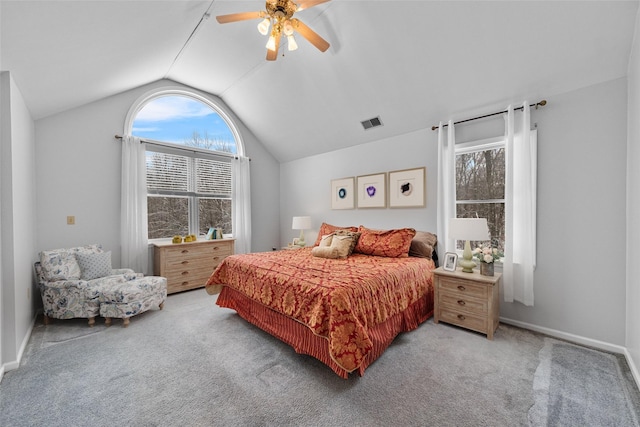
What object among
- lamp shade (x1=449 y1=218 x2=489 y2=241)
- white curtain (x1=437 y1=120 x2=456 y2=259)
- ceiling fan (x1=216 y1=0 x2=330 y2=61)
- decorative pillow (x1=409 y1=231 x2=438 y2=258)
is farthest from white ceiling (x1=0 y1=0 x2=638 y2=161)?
decorative pillow (x1=409 y1=231 x2=438 y2=258)

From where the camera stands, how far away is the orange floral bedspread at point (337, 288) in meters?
1.81

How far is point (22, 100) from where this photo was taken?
249cm

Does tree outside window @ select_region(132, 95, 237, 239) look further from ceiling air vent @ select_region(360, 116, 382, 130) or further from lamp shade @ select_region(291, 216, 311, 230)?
ceiling air vent @ select_region(360, 116, 382, 130)

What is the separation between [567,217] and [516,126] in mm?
1051

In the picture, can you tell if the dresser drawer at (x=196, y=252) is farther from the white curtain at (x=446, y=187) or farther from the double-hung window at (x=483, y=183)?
the double-hung window at (x=483, y=183)

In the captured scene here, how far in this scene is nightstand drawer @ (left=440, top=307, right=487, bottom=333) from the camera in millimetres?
2463

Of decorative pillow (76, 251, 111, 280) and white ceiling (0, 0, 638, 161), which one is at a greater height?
white ceiling (0, 0, 638, 161)

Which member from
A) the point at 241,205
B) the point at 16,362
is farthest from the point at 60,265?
the point at 241,205

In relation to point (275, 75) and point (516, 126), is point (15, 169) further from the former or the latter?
point (516, 126)

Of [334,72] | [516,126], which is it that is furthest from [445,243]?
[334,72]

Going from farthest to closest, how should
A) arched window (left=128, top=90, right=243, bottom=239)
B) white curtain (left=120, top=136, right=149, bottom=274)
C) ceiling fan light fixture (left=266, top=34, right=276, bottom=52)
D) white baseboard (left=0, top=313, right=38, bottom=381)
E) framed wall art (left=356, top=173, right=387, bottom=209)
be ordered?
arched window (left=128, top=90, right=243, bottom=239)
framed wall art (left=356, top=173, right=387, bottom=209)
white curtain (left=120, top=136, right=149, bottom=274)
ceiling fan light fixture (left=266, top=34, right=276, bottom=52)
white baseboard (left=0, top=313, right=38, bottom=381)

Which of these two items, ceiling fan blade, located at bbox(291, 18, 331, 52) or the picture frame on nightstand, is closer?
ceiling fan blade, located at bbox(291, 18, 331, 52)

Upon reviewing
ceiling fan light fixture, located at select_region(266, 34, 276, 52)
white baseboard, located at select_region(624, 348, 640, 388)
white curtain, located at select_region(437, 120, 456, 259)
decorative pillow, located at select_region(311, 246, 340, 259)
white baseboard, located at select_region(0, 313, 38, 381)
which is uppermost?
ceiling fan light fixture, located at select_region(266, 34, 276, 52)

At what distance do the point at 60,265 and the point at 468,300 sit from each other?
14.5ft
